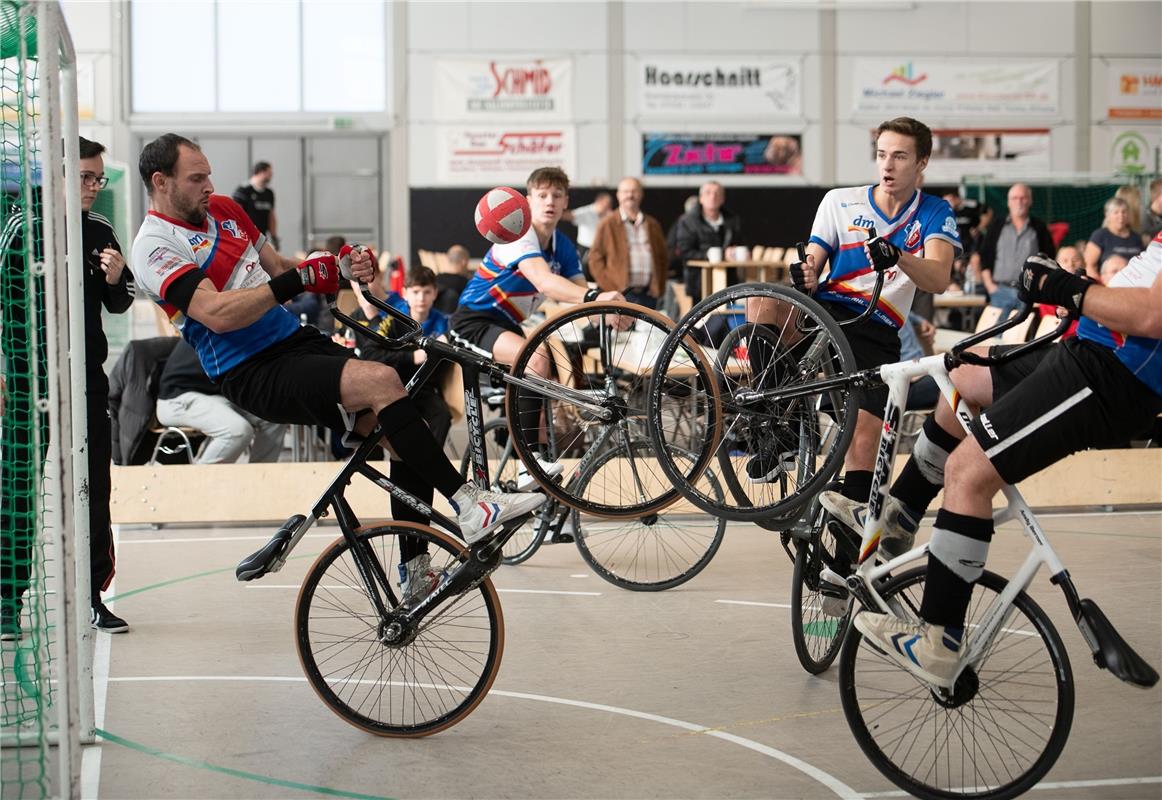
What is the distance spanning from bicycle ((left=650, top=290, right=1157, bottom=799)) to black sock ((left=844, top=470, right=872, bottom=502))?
0.74 metres

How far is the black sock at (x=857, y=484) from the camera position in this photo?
16.3ft

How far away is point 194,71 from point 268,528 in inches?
504

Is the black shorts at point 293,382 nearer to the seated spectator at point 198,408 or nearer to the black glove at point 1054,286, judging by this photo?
the black glove at point 1054,286

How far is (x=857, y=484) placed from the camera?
16.3 feet

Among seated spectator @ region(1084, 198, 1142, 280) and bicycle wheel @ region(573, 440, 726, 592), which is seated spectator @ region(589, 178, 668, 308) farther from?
seated spectator @ region(1084, 198, 1142, 280)

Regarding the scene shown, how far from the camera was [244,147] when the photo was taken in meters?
19.8

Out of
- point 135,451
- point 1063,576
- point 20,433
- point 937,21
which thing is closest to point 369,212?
point 937,21

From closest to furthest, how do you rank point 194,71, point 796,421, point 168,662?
point 796,421
point 168,662
point 194,71

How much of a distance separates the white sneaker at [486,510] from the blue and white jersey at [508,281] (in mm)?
2014

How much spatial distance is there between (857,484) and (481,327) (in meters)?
2.07

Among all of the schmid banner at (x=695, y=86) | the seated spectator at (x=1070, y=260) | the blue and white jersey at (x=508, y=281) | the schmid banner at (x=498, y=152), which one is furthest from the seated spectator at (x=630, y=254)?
the schmid banner at (x=695, y=86)

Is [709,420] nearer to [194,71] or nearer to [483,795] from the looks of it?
[483,795]

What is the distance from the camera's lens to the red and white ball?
4789 mm

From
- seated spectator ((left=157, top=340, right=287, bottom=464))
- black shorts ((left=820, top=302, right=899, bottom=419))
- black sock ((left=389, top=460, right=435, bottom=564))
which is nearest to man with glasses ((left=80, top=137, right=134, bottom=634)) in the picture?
black sock ((left=389, top=460, right=435, bottom=564))
